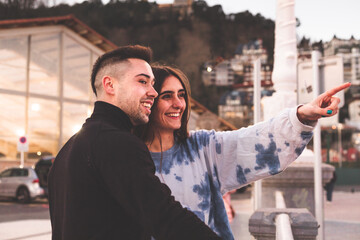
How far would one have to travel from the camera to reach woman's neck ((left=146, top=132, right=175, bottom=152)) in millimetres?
2034

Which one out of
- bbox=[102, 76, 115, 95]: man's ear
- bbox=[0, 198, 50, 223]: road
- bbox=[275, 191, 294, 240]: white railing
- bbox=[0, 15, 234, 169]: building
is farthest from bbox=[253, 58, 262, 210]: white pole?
bbox=[0, 15, 234, 169]: building

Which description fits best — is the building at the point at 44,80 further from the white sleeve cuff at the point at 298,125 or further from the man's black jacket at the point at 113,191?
the man's black jacket at the point at 113,191

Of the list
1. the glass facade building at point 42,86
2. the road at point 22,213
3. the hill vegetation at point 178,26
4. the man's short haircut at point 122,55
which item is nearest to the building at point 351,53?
the hill vegetation at point 178,26

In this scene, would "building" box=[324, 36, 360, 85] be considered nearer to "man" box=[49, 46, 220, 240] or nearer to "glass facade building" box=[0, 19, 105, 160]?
"glass facade building" box=[0, 19, 105, 160]

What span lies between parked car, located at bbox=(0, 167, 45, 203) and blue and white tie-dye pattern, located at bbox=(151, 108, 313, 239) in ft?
42.7

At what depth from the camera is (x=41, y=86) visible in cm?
1845

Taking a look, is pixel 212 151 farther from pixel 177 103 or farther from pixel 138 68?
pixel 138 68

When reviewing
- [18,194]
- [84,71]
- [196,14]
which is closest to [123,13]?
[196,14]

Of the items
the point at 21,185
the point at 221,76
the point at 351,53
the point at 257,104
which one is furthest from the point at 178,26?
the point at 257,104

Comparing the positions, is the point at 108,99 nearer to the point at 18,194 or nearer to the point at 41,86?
the point at 18,194

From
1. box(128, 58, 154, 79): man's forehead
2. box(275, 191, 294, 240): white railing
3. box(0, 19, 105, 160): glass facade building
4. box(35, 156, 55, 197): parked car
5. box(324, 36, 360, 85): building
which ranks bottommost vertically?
box(35, 156, 55, 197): parked car

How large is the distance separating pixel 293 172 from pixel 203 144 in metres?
2.63

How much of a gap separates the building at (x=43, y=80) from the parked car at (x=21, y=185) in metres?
2.36

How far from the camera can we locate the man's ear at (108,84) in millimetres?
1431
